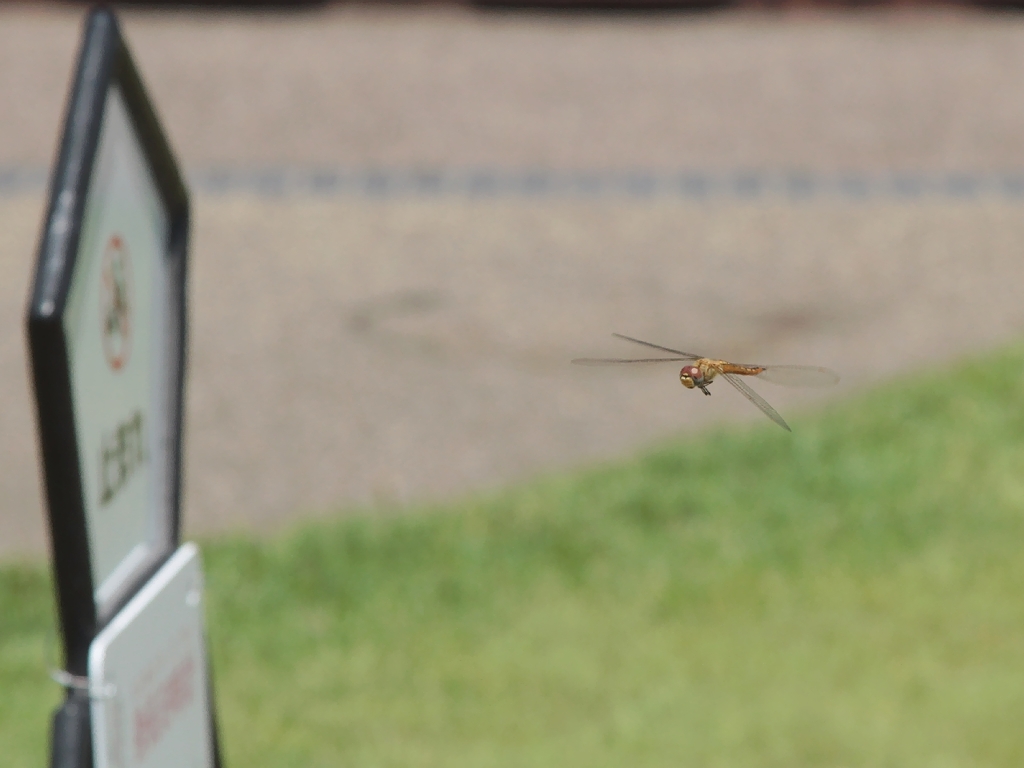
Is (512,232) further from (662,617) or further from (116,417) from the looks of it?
(116,417)

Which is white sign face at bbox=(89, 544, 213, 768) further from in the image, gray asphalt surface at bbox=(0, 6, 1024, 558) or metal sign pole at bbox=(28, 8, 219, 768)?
gray asphalt surface at bbox=(0, 6, 1024, 558)

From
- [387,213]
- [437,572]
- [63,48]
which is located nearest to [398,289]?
[387,213]

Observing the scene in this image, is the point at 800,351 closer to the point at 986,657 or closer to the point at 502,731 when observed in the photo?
the point at 986,657

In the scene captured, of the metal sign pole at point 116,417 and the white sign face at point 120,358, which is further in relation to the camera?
the white sign face at point 120,358

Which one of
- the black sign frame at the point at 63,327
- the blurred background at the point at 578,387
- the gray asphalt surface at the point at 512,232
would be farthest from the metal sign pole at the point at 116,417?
the gray asphalt surface at the point at 512,232

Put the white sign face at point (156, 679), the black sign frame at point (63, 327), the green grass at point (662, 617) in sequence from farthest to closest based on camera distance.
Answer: the green grass at point (662, 617) → the white sign face at point (156, 679) → the black sign frame at point (63, 327)

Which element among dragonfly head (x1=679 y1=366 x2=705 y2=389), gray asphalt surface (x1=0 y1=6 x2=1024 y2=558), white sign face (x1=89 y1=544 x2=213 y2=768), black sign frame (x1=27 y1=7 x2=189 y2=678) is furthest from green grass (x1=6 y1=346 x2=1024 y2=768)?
dragonfly head (x1=679 y1=366 x2=705 y2=389)

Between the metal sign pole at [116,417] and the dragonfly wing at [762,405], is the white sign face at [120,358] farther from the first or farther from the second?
the dragonfly wing at [762,405]
